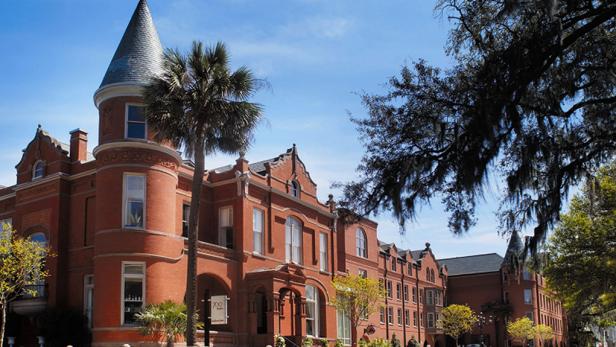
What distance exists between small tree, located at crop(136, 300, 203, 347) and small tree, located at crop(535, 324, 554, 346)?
61.0 meters

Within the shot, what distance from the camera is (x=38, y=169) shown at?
1455 inches

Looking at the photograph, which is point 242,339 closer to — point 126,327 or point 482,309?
point 126,327

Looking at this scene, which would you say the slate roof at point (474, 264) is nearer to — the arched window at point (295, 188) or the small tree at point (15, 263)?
the arched window at point (295, 188)

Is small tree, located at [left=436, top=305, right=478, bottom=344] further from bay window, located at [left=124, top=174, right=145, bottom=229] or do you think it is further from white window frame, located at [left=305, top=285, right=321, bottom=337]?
bay window, located at [left=124, top=174, right=145, bottom=229]

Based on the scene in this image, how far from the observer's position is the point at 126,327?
99.0ft

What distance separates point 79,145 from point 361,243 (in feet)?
93.2

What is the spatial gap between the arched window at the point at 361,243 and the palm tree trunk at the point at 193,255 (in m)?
34.0

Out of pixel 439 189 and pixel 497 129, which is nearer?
pixel 497 129

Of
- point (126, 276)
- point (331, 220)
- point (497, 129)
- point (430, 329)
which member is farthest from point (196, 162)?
point (430, 329)

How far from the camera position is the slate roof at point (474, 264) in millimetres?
91875

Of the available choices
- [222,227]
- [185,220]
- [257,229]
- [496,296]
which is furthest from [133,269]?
[496,296]

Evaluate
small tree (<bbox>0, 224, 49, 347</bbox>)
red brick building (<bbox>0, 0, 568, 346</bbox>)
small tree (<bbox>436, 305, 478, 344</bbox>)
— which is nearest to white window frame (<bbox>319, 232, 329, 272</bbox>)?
red brick building (<bbox>0, 0, 568, 346</bbox>)

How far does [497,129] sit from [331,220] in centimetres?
3946

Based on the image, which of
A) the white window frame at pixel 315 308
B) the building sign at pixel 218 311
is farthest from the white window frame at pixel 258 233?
the building sign at pixel 218 311
